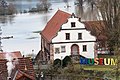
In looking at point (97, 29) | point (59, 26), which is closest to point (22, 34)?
point (97, 29)

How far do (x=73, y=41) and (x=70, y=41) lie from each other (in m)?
0.20

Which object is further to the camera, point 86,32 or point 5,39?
point 5,39

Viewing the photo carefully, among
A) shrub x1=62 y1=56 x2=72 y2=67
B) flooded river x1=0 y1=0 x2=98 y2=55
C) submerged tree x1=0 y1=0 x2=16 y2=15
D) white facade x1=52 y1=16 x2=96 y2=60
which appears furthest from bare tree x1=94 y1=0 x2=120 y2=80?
submerged tree x1=0 y1=0 x2=16 y2=15

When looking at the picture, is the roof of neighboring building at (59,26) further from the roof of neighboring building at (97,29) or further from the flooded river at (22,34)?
the flooded river at (22,34)

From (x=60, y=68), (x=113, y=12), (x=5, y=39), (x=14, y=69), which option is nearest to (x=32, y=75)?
(x=14, y=69)

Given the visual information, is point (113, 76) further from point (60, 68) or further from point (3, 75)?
point (3, 75)

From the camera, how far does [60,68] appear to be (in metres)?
23.5

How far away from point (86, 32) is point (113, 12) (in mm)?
4408

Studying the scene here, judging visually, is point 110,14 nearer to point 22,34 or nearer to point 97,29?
point 97,29

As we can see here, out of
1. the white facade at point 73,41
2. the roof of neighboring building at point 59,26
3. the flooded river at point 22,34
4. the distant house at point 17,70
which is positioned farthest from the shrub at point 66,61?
the flooded river at point 22,34

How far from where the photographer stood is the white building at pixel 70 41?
27.1 meters

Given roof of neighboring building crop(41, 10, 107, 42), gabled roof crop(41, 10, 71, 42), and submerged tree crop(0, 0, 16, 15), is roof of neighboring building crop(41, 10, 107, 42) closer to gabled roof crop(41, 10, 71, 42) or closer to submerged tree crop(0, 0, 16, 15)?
gabled roof crop(41, 10, 71, 42)

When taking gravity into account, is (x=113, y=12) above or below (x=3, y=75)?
above

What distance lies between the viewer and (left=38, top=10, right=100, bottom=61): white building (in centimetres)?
2711
